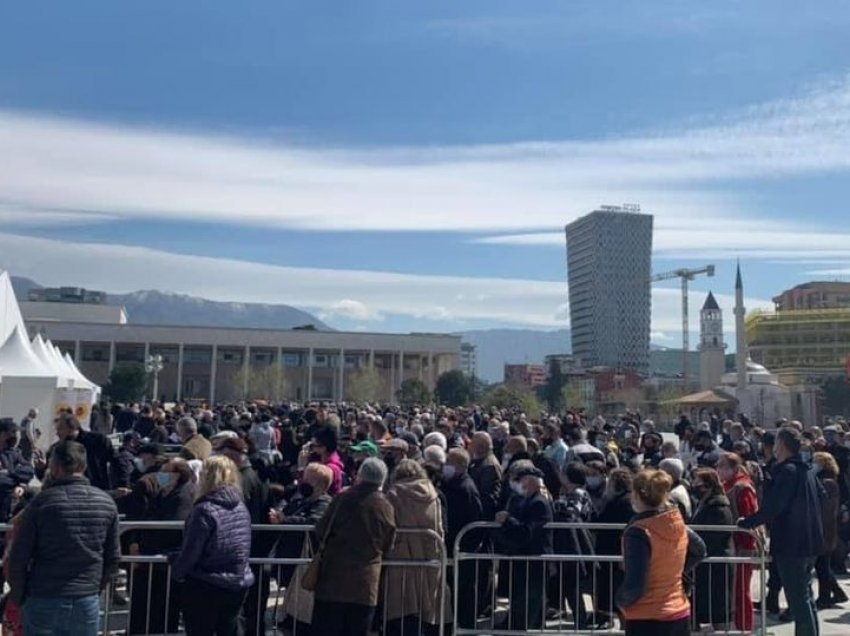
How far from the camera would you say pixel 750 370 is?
3420 inches

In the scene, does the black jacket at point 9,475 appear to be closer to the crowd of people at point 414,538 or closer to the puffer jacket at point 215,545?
the crowd of people at point 414,538

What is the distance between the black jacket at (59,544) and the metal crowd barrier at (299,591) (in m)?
1.53

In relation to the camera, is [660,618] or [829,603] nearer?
[660,618]

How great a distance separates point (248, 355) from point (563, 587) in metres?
96.3

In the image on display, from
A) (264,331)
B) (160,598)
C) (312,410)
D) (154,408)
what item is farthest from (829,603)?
(264,331)

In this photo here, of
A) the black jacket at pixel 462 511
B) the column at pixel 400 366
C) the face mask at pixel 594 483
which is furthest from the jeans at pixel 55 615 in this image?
the column at pixel 400 366

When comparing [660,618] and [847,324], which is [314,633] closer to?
[660,618]

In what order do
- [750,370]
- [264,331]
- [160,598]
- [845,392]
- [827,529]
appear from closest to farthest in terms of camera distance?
[160,598] < [827,529] < [845,392] < [750,370] < [264,331]

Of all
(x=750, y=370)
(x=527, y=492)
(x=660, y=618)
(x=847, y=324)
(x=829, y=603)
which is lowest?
(x=829, y=603)

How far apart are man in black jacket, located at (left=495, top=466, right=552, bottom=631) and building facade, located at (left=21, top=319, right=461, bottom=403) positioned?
87349 millimetres

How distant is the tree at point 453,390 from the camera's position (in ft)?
272

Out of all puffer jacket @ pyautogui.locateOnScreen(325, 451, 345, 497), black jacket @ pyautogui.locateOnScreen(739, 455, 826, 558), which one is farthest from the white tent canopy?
black jacket @ pyautogui.locateOnScreen(739, 455, 826, 558)

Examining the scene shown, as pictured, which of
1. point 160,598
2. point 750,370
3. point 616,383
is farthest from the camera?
point 616,383

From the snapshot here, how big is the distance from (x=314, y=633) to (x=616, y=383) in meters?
110
